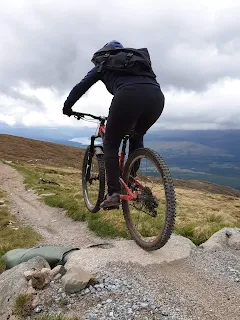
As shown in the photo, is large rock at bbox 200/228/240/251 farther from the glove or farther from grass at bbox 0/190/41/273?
grass at bbox 0/190/41/273

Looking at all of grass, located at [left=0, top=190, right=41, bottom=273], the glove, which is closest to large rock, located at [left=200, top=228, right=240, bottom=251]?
the glove

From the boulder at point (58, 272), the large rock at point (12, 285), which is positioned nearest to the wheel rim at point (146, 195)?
the boulder at point (58, 272)

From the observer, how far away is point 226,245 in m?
8.64

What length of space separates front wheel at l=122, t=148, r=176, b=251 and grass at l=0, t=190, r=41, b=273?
12.3ft

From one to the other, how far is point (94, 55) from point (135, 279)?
4.64m

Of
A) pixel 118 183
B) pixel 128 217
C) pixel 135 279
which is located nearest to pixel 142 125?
pixel 118 183

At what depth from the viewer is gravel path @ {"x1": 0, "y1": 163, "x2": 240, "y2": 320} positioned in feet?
17.3

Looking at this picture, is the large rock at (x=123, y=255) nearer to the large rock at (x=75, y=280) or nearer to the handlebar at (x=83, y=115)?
the large rock at (x=75, y=280)

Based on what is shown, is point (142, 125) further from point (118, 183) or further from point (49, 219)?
point (49, 219)

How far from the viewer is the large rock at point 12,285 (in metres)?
5.71

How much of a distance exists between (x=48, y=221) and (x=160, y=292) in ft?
27.3

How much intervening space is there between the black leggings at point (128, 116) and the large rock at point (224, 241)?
117 inches

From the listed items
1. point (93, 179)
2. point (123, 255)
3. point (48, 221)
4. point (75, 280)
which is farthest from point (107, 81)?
point (48, 221)

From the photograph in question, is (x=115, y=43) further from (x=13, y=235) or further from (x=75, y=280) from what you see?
(x=13, y=235)
